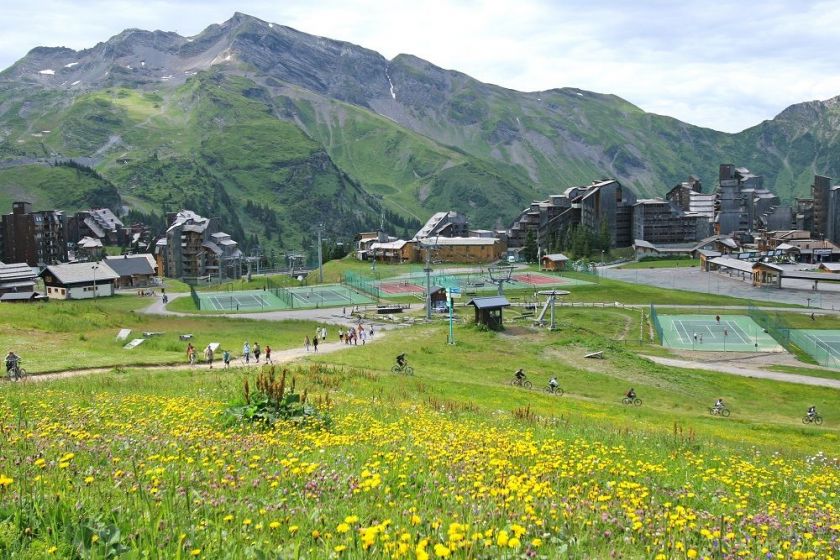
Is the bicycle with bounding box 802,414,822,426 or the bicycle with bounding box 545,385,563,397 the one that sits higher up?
the bicycle with bounding box 545,385,563,397

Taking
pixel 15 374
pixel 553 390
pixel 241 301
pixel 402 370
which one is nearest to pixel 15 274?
pixel 241 301

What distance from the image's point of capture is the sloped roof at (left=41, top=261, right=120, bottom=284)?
108 meters

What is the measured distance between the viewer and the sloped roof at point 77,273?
108 metres

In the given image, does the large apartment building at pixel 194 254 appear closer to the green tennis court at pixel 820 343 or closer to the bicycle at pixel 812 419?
the green tennis court at pixel 820 343

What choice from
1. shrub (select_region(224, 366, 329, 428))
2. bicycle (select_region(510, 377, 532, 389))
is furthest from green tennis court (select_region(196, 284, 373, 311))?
shrub (select_region(224, 366, 329, 428))

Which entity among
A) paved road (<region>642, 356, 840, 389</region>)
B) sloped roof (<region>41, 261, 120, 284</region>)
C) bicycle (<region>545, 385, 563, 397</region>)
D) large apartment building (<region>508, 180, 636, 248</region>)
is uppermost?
large apartment building (<region>508, 180, 636, 248</region>)

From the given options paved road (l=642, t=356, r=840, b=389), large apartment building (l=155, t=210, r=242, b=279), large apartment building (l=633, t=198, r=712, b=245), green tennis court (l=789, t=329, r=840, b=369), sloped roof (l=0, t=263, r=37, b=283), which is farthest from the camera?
large apartment building (l=633, t=198, r=712, b=245)

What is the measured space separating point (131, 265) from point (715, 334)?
383 feet

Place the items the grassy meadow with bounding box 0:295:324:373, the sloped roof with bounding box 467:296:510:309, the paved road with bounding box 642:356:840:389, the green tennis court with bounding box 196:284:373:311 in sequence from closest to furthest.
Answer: the grassy meadow with bounding box 0:295:324:373, the paved road with bounding box 642:356:840:389, the sloped roof with bounding box 467:296:510:309, the green tennis court with bounding box 196:284:373:311

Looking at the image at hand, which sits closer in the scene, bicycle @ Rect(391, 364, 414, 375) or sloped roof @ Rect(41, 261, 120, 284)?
bicycle @ Rect(391, 364, 414, 375)

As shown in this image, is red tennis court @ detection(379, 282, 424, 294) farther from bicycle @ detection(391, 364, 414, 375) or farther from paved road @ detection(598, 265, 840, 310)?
bicycle @ detection(391, 364, 414, 375)

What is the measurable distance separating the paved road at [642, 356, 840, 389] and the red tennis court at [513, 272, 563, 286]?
220 ft

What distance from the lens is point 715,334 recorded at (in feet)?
251

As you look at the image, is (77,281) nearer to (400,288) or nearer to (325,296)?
(325,296)
